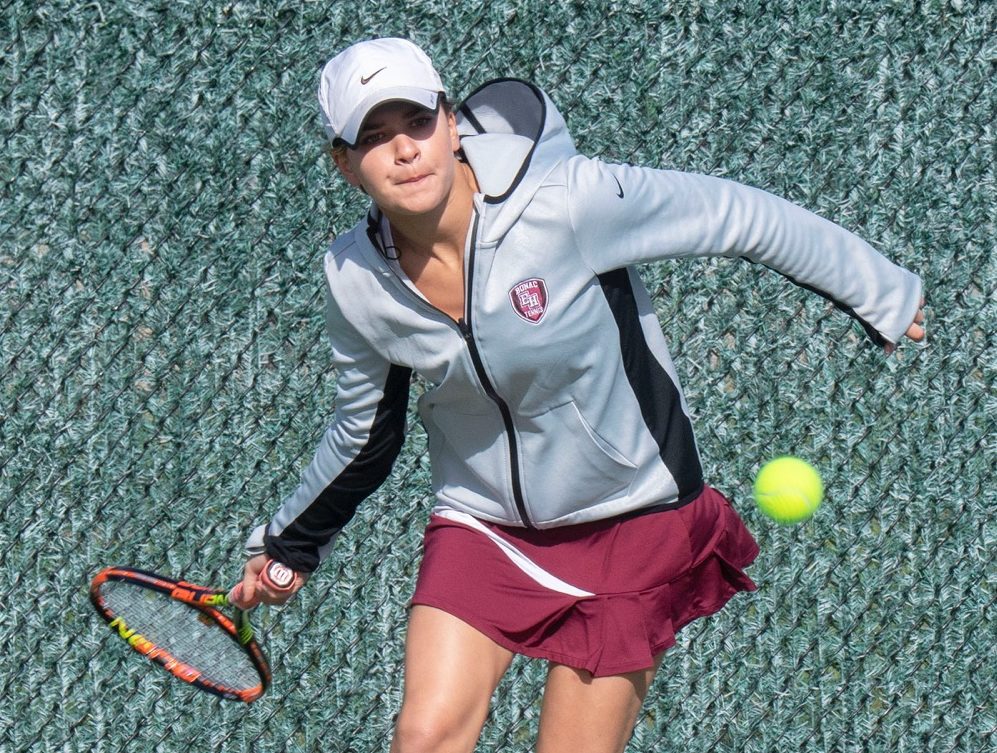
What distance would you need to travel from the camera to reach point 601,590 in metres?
2.53

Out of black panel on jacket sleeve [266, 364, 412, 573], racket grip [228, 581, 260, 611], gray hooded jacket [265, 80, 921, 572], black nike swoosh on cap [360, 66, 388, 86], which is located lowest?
racket grip [228, 581, 260, 611]

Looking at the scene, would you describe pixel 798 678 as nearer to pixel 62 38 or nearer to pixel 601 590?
pixel 601 590

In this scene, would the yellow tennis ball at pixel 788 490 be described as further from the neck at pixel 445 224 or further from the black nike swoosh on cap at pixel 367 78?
the black nike swoosh on cap at pixel 367 78

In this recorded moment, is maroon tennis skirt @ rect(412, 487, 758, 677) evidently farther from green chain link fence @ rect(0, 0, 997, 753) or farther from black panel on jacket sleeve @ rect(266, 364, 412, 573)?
green chain link fence @ rect(0, 0, 997, 753)

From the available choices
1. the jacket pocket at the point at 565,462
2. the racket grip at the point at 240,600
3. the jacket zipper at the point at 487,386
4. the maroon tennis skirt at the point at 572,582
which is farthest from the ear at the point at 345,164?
the racket grip at the point at 240,600

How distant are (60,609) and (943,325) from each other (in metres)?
2.40

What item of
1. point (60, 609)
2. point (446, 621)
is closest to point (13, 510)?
point (60, 609)

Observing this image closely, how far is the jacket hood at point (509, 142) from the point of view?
2.32m

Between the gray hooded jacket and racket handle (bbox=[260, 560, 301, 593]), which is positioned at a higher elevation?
the gray hooded jacket

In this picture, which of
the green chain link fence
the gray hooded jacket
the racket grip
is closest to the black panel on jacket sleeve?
the gray hooded jacket

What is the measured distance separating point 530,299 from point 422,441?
1.55 metres

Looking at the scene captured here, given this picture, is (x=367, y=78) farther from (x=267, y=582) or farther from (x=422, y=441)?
(x=422, y=441)

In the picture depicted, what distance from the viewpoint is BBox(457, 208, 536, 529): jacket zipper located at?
7.61 ft

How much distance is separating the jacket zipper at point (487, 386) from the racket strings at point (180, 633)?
1015 mm
